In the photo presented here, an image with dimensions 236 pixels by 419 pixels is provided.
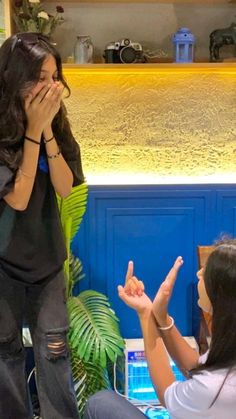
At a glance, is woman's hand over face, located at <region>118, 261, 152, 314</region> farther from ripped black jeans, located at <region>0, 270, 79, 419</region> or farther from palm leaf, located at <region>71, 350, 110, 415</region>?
palm leaf, located at <region>71, 350, 110, 415</region>

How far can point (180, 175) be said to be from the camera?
245 centimetres

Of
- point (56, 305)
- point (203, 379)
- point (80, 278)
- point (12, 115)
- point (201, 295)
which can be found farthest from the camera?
point (80, 278)

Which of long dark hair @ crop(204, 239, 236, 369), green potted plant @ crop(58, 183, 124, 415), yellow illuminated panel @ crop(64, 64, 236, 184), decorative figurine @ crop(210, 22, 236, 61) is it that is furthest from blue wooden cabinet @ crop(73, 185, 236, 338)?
long dark hair @ crop(204, 239, 236, 369)

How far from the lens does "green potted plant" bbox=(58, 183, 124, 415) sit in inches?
73.6

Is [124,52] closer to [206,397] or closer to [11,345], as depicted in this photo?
[11,345]

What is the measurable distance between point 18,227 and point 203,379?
0.71m

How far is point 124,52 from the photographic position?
2189mm

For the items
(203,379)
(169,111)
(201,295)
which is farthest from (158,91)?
(203,379)

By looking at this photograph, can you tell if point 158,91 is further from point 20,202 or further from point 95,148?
point 20,202

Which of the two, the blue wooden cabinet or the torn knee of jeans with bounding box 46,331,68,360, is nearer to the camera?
the torn knee of jeans with bounding box 46,331,68,360

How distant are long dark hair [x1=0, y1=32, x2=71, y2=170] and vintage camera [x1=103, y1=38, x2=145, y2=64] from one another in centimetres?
70

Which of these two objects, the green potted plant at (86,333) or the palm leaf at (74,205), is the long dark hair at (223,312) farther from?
the palm leaf at (74,205)

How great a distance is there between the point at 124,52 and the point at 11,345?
48.5 inches

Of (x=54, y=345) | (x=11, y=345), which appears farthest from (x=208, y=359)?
(x=11, y=345)
